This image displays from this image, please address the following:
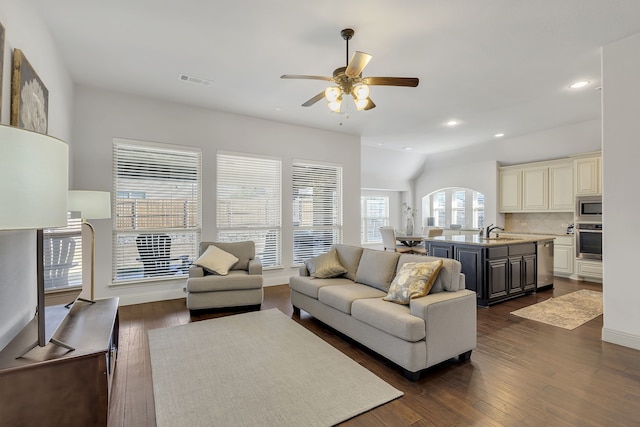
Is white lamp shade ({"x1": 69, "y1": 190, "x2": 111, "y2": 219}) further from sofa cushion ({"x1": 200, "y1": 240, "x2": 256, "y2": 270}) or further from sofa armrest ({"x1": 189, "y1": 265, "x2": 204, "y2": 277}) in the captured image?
sofa cushion ({"x1": 200, "y1": 240, "x2": 256, "y2": 270})

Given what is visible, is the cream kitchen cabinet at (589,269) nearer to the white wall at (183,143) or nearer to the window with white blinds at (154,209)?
the white wall at (183,143)

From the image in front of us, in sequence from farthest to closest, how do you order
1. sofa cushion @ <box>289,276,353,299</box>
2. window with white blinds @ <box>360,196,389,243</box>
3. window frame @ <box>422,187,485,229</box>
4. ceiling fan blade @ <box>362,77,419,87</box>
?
1. window with white blinds @ <box>360,196,389,243</box>
2. window frame @ <box>422,187,485,229</box>
3. sofa cushion @ <box>289,276,353,299</box>
4. ceiling fan blade @ <box>362,77,419,87</box>

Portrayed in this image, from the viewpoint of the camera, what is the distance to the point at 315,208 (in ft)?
20.6

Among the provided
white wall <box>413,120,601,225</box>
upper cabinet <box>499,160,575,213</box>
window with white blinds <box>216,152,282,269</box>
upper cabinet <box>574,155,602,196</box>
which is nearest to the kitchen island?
upper cabinet <box>574,155,602,196</box>

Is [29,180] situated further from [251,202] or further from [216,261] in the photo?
[251,202]

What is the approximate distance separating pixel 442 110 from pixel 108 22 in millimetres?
4559

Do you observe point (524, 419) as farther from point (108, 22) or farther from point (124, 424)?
point (108, 22)

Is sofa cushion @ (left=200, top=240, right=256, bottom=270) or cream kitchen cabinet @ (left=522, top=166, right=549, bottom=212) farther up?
cream kitchen cabinet @ (left=522, top=166, right=549, bottom=212)

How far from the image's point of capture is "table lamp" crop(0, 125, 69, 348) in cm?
106

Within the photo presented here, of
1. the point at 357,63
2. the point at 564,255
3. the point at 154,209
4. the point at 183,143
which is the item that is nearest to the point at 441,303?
the point at 357,63

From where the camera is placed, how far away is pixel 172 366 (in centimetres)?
266

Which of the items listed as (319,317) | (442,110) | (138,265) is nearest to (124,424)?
(319,317)

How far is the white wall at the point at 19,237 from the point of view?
1.80 metres

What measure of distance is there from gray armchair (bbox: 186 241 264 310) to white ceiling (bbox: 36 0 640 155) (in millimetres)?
2546
